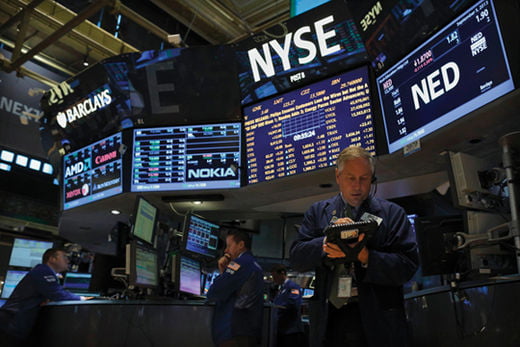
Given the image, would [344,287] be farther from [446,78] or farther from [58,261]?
[58,261]

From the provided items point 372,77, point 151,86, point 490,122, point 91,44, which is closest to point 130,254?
point 151,86

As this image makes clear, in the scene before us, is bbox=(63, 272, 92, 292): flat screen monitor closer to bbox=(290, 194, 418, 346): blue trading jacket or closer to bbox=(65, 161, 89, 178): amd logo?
bbox=(65, 161, 89, 178): amd logo

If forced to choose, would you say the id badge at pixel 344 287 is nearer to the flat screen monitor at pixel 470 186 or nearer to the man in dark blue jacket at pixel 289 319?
the flat screen monitor at pixel 470 186

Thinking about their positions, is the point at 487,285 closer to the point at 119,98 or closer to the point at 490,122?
the point at 490,122

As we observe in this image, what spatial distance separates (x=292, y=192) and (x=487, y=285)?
3.48 metres

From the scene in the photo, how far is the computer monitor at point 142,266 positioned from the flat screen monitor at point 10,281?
4.39 meters

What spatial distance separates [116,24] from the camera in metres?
9.12

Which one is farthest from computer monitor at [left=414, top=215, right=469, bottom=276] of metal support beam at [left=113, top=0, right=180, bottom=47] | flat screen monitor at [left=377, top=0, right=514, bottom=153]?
metal support beam at [left=113, top=0, right=180, bottom=47]

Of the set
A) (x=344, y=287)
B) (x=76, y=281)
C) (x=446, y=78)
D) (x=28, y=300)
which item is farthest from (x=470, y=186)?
(x=76, y=281)

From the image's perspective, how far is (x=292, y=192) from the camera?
5438 mm

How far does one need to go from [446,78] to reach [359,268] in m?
2.63

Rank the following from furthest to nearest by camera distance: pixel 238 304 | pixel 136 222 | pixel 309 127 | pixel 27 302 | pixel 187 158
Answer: pixel 187 158 < pixel 309 127 < pixel 136 222 < pixel 27 302 < pixel 238 304

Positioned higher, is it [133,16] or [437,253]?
[133,16]

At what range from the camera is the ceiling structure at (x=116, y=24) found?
23.7ft
